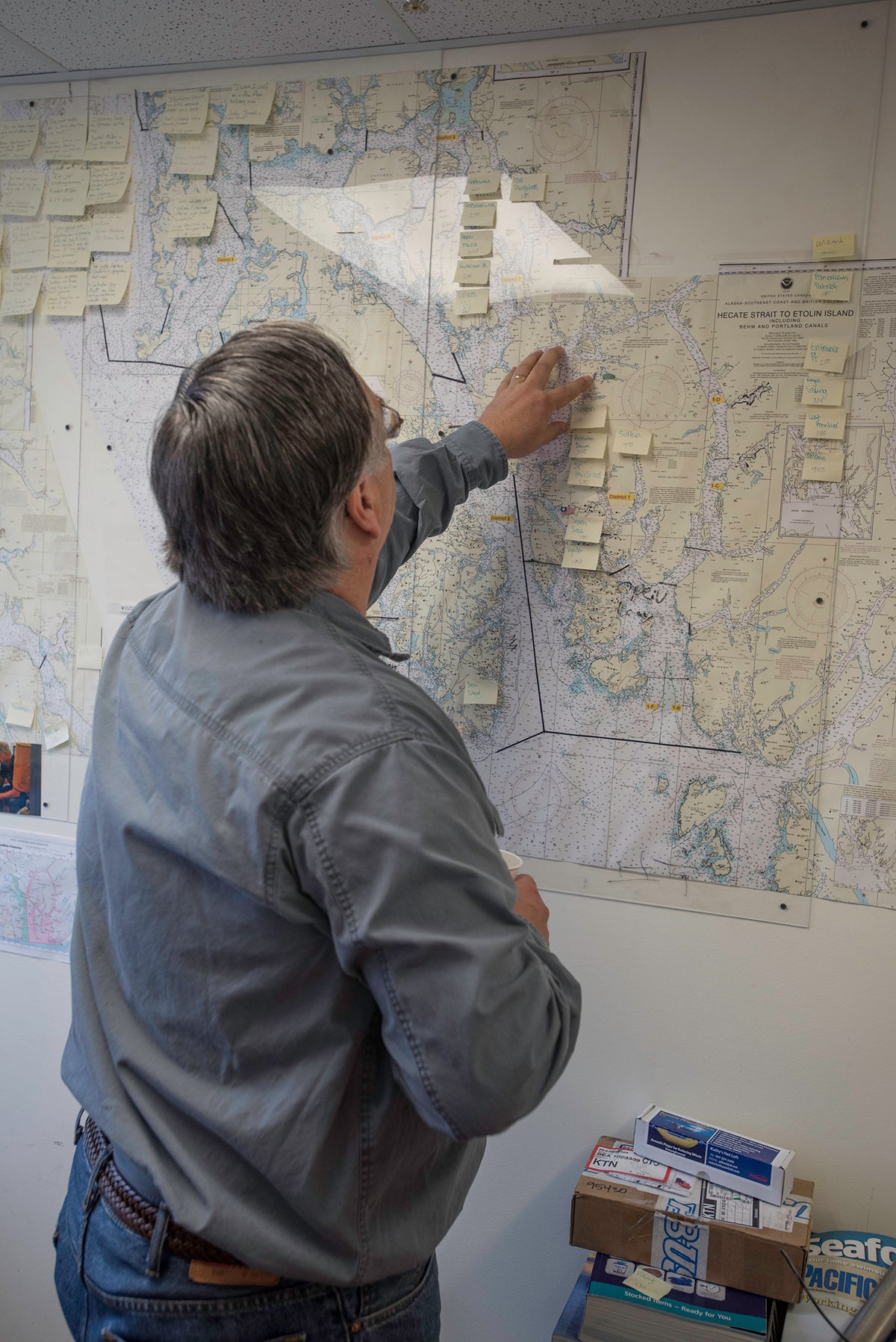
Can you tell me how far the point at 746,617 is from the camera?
1.63m

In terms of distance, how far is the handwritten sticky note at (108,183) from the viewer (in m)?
1.95

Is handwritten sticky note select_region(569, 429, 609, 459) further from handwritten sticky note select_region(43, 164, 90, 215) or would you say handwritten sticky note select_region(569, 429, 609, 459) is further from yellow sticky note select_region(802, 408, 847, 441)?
handwritten sticky note select_region(43, 164, 90, 215)

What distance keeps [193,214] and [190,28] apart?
0.31m

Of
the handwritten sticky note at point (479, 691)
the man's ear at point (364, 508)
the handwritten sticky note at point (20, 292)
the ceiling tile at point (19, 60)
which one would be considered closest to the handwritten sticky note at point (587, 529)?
the handwritten sticky note at point (479, 691)

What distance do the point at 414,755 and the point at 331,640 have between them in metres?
0.15

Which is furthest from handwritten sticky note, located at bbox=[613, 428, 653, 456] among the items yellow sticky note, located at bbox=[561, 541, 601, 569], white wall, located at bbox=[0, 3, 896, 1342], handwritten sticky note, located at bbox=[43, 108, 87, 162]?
handwritten sticky note, located at bbox=[43, 108, 87, 162]

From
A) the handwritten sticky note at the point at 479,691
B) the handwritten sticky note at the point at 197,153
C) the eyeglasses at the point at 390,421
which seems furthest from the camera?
the handwritten sticky note at the point at 197,153

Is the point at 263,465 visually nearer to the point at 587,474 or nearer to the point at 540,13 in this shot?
the point at 587,474

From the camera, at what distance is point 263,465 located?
0.93 m

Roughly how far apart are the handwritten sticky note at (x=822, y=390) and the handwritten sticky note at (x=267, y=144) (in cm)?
107

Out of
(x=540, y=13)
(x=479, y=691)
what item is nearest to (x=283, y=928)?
(x=479, y=691)

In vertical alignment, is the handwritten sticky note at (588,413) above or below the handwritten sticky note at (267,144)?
below

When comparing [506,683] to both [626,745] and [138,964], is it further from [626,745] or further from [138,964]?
[138,964]

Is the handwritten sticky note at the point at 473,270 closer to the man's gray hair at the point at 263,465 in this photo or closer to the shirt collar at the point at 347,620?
the man's gray hair at the point at 263,465
